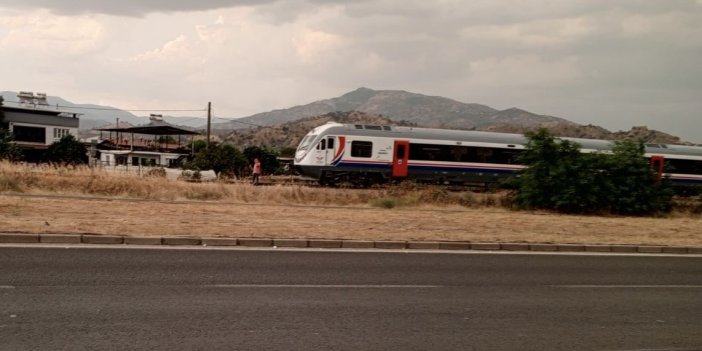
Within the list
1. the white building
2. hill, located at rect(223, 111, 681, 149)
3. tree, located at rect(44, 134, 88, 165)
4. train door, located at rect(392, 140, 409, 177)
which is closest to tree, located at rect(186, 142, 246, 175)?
train door, located at rect(392, 140, 409, 177)

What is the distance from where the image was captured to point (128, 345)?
17.9 ft

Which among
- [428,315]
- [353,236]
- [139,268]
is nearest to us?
[428,315]

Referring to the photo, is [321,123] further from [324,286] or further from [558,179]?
[324,286]

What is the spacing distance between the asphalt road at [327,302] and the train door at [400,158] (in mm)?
17709

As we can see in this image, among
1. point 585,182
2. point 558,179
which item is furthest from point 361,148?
point 585,182

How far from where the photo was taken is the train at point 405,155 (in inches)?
1148

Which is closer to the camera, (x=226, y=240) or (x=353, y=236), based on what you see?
(x=226, y=240)

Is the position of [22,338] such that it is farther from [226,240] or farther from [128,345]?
[226,240]

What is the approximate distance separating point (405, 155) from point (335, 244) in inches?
679

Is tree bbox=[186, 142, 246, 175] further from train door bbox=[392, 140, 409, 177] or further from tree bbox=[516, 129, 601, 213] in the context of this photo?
tree bbox=[516, 129, 601, 213]

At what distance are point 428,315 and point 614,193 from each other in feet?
61.8

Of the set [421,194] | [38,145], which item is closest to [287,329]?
[421,194]

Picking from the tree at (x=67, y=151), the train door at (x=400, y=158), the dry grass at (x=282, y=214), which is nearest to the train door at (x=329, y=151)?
the train door at (x=400, y=158)

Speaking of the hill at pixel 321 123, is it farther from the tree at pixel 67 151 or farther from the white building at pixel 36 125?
the tree at pixel 67 151
